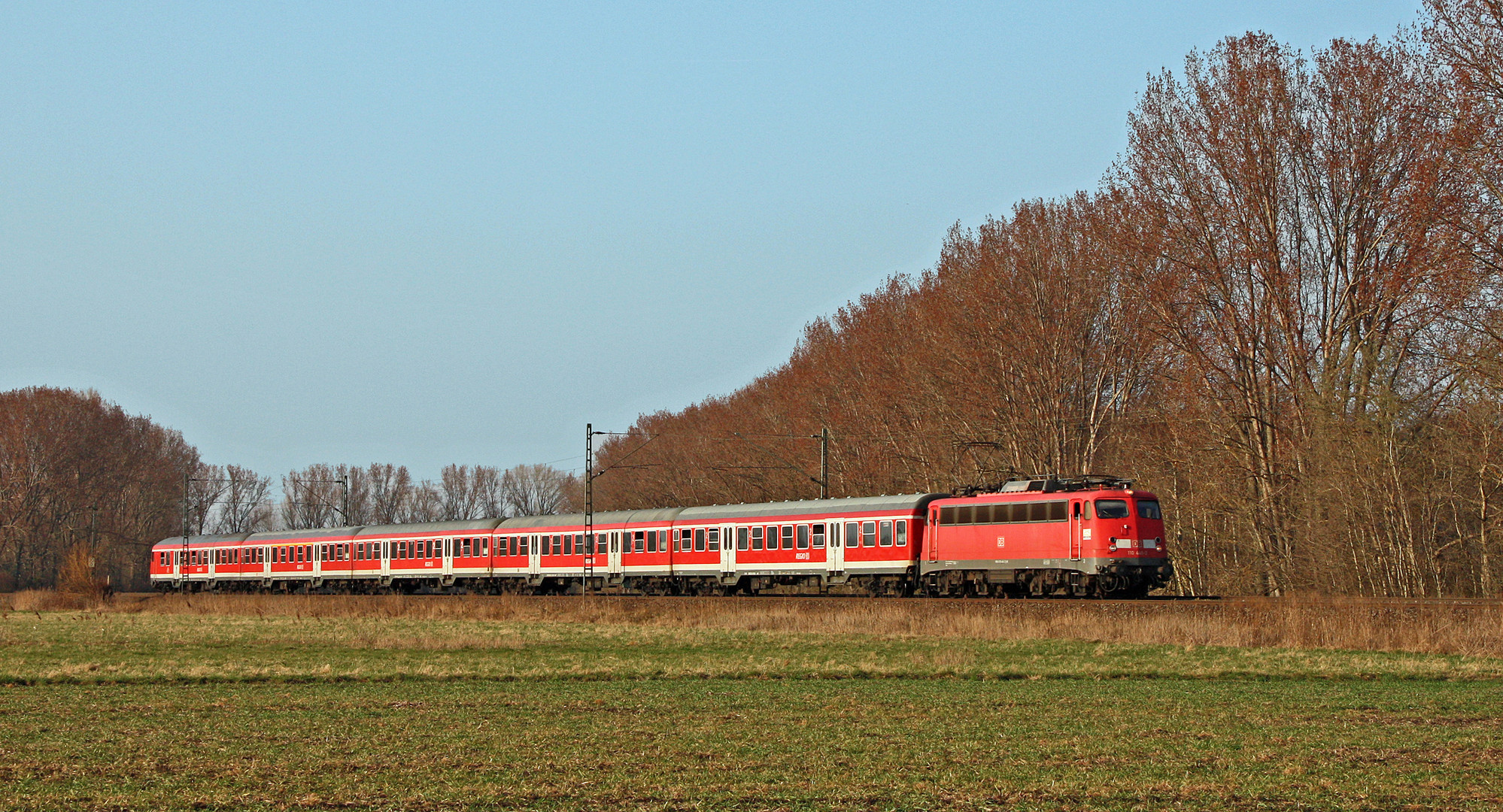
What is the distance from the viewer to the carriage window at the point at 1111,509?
131 feet

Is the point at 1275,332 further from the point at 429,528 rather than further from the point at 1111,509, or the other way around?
the point at 429,528

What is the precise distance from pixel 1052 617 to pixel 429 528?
140 ft

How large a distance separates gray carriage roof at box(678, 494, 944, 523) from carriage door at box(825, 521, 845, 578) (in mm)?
538

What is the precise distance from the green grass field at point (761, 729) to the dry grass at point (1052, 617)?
1.31m

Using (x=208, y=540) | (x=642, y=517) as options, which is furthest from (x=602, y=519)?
(x=208, y=540)

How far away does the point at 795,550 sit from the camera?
161ft

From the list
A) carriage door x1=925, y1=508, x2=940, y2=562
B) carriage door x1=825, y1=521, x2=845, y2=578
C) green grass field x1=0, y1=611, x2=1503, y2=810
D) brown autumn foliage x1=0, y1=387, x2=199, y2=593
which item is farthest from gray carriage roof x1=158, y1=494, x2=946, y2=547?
brown autumn foliage x1=0, y1=387, x2=199, y2=593

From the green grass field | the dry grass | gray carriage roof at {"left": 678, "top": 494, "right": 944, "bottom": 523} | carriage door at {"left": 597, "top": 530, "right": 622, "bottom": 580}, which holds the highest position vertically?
gray carriage roof at {"left": 678, "top": 494, "right": 944, "bottom": 523}

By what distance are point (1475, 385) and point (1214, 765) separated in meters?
30.5

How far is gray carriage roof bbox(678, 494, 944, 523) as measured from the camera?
151 feet

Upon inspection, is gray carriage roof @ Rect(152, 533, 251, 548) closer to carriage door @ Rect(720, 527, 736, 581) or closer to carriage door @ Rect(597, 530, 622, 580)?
carriage door @ Rect(597, 530, 622, 580)

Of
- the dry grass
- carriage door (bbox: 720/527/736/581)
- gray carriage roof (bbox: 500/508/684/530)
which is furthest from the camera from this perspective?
gray carriage roof (bbox: 500/508/684/530)

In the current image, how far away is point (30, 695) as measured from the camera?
20.9 meters

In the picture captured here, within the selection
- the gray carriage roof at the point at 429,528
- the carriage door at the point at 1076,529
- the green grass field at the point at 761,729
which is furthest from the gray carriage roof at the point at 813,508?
the green grass field at the point at 761,729
